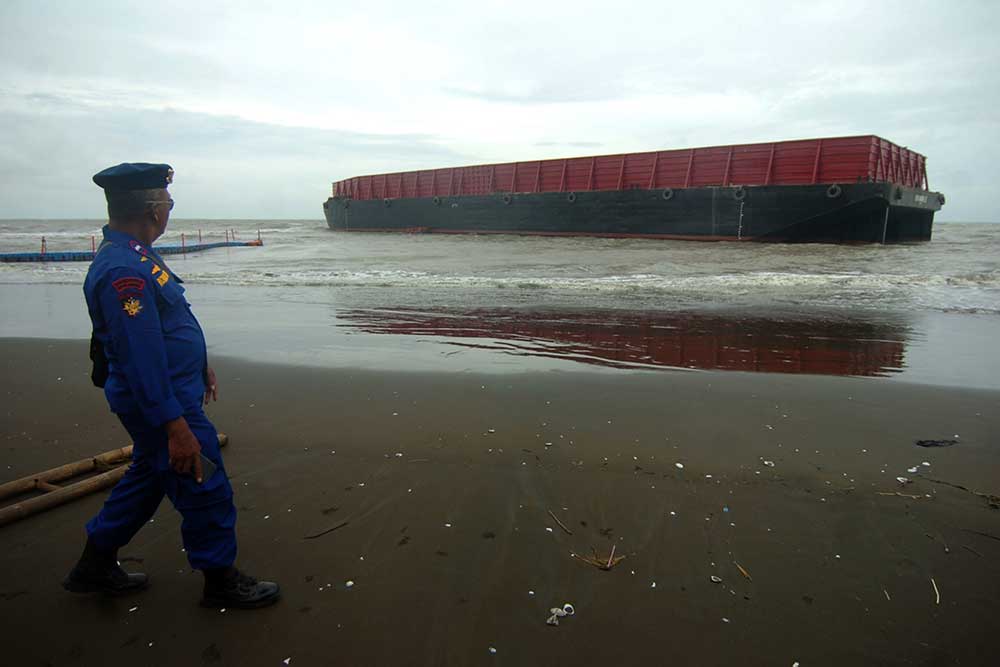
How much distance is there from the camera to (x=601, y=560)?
93.7 inches

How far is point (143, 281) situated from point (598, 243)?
23513 mm

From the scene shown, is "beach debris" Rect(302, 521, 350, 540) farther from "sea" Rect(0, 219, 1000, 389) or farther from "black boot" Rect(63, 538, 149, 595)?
"sea" Rect(0, 219, 1000, 389)

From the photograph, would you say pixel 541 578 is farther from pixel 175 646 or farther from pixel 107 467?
pixel 107 467

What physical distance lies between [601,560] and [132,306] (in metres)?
2.02

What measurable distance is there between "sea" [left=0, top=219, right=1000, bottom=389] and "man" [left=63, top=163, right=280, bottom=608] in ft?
10.6

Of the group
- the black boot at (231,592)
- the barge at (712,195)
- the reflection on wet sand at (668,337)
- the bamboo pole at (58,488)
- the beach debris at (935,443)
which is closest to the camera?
the black boot at (231,592)

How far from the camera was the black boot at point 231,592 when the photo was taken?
6.81ft

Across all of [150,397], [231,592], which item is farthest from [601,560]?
[150,397]

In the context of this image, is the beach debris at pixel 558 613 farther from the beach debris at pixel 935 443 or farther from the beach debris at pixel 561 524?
the beach debris at pixel 935 443

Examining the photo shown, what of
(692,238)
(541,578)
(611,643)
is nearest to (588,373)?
(541,578)

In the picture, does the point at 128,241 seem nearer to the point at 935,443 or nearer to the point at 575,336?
the point at 935,443

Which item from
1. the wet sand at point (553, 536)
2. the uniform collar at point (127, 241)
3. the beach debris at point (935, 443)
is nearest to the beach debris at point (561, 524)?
the wet sand at point (553, 536)

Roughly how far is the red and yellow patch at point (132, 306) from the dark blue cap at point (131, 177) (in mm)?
465

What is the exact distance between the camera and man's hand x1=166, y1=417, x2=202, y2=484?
189cm
